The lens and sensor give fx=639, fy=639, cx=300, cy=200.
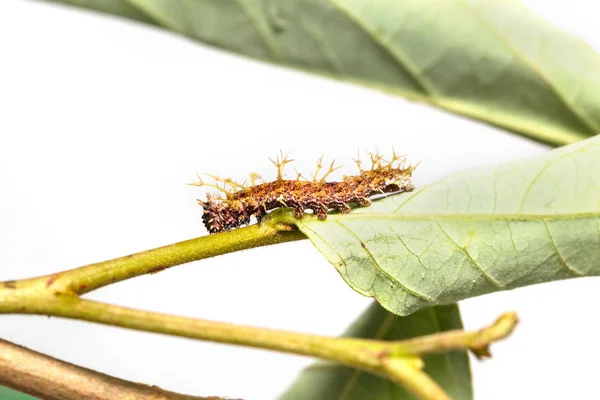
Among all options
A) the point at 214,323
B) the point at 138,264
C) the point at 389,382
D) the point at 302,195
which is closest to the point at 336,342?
the point at 214,323

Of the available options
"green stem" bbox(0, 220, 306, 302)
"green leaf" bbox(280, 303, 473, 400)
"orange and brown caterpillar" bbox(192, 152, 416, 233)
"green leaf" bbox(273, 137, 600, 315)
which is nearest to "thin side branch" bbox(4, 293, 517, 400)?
"green stem" bbox(0, 220, 306, 302)

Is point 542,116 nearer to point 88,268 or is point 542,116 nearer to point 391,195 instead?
point 391,195

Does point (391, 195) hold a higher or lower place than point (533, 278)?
higher

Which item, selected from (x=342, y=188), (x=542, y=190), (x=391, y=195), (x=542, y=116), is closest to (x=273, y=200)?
(x=342, y=188)

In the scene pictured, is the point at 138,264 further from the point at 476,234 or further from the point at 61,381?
the point at 476,234

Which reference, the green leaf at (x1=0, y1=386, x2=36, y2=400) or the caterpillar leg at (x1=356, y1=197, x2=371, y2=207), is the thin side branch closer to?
the caterpillar leg at (x1=356, y1=197, x2=371, y2=207)

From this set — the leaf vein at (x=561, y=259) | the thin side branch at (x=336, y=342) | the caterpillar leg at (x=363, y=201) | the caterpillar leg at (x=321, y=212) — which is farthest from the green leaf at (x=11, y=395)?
the leaf vein at (x=561, y=259)
